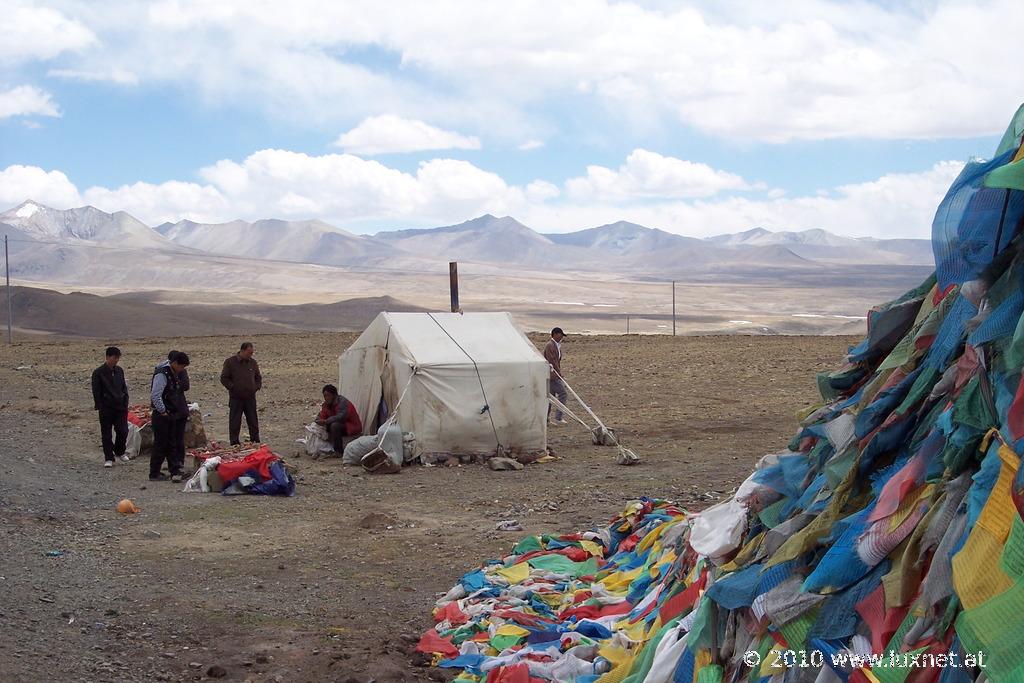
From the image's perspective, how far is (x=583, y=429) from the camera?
14906mm

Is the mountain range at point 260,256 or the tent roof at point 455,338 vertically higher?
the mountain range at point 260,256

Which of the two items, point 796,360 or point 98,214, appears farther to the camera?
point 98,214

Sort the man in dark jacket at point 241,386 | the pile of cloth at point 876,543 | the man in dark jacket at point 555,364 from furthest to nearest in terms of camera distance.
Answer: the man in dark jacket at point 555,364 < the man in dark jacket at point 241,386 < the pile of cloth at point 876,543

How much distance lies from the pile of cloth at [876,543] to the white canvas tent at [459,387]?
5.95m

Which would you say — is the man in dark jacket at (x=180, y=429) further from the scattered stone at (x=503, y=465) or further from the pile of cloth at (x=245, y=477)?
the scattered stone at (x=503, y=465)

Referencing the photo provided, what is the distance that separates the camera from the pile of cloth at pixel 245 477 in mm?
10875

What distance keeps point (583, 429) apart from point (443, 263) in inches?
6222

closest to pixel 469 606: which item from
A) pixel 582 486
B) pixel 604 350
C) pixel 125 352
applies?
pixel 582 486

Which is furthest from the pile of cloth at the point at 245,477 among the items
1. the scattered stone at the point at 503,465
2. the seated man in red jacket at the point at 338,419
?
the scattered stone at the point at 503,465

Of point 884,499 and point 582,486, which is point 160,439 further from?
point 884,499

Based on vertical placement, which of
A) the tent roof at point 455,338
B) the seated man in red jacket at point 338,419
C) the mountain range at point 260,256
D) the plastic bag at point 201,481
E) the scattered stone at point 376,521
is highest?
the mountain range at point 260,256

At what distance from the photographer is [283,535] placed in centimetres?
920

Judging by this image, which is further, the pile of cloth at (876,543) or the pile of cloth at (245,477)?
the pile of cloth at (245,477)

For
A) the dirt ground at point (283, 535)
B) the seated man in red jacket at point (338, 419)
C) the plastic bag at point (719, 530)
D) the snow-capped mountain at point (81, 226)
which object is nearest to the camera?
the plastic bag at point (719, 530)
